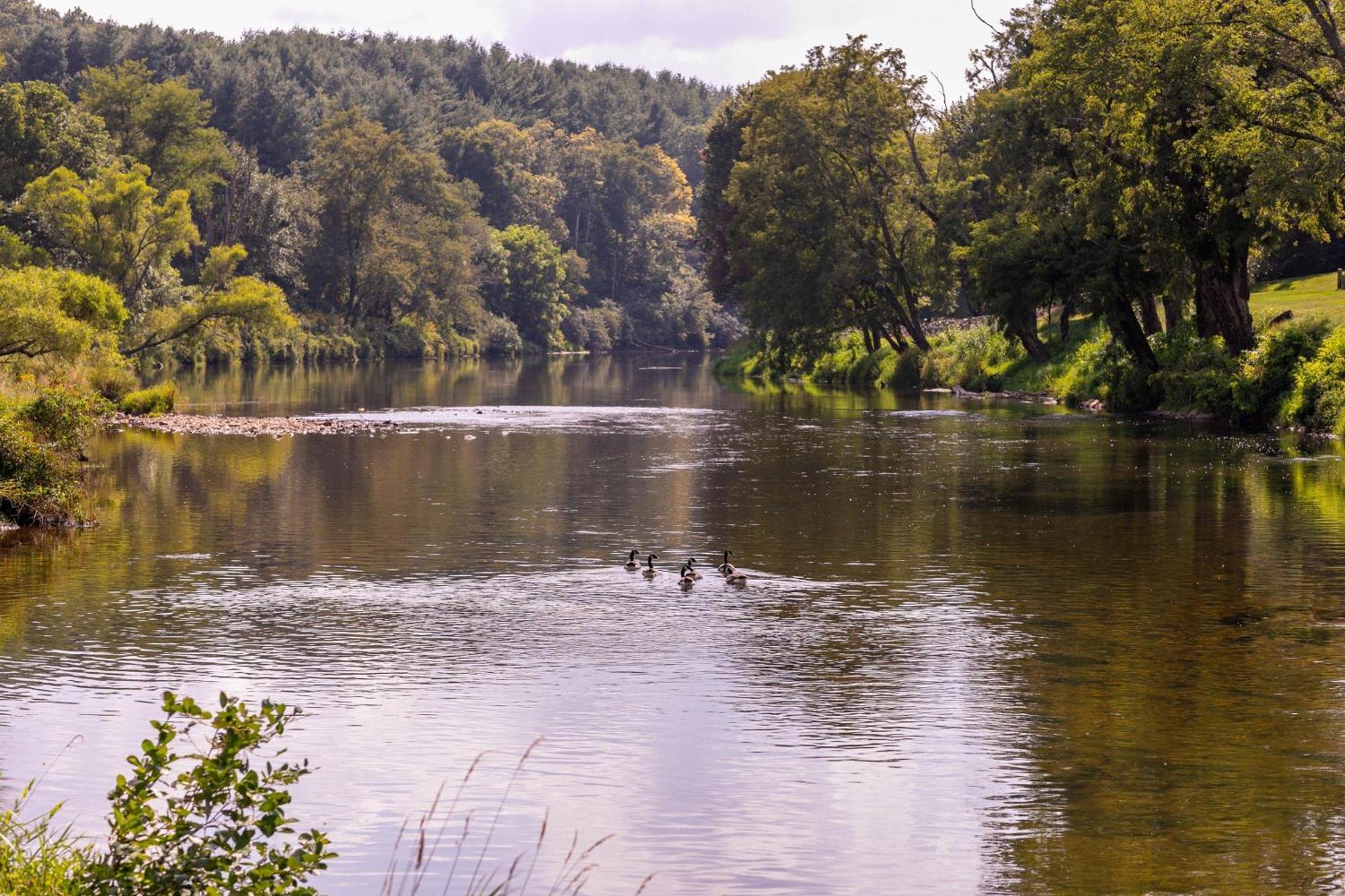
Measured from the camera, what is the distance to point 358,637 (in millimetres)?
19891

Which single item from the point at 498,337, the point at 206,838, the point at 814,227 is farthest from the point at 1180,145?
the point at 498,337

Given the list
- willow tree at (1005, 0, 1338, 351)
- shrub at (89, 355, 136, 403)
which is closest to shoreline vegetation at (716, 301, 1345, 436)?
willow tree at (1005, 0, 1338, 351)

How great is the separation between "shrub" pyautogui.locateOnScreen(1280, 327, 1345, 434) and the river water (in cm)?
1107

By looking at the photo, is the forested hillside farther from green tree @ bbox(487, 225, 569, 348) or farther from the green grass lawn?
the green grass lawn

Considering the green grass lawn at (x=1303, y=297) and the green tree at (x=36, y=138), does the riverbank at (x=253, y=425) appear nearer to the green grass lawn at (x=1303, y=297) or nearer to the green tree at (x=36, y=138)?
the green grass lawn at (x=1303, y=297)

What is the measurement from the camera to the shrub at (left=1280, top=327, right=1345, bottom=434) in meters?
49.6

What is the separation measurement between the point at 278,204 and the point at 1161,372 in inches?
3549

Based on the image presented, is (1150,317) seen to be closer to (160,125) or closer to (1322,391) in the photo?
(1322,391)

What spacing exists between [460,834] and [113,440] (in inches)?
1539

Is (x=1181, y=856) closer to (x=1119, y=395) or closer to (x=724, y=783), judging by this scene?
(x=724, y=783)

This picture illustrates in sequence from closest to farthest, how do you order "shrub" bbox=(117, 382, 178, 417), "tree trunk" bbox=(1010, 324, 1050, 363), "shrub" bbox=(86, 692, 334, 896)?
1. "shrub" bbox=(86, 692, 334, 896)
2. "shrub" bbox=(117, 382, 178, 417)
3. "tree trunk" bbox=(1010, 324, 1050, 363)

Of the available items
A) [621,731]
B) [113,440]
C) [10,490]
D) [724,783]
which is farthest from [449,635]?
[113,440]

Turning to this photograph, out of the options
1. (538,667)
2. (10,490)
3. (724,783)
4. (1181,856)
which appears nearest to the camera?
(1181,856)

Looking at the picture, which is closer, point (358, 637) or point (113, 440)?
point (358, 637)
